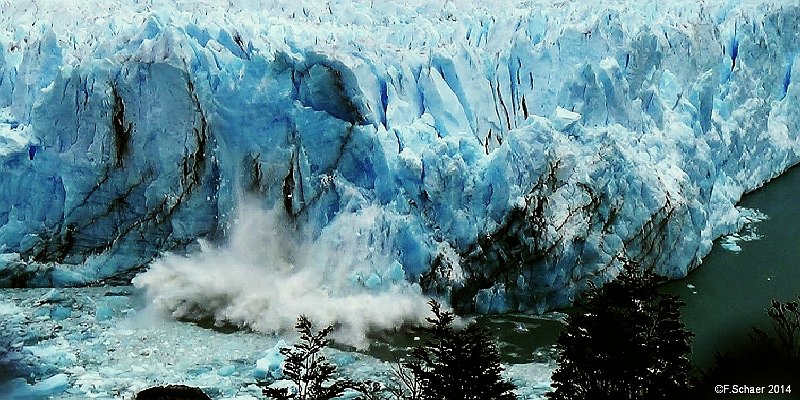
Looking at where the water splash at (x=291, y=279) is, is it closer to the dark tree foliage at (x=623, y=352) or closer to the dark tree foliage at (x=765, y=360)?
the dark tree foliage at (x=765, y=360)

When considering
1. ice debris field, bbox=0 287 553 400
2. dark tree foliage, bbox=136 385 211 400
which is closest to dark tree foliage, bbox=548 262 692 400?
ice debris field, bbox=0 287 553 400

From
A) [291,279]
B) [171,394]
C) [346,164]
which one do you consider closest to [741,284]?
[346,164]

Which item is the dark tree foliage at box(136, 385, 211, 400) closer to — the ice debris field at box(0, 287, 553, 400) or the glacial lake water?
the ice debris field at box(0, 287, 553, 400)

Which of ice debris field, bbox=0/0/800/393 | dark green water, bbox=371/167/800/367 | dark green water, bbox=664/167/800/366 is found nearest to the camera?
dark green water, bbox=371/167/800/367

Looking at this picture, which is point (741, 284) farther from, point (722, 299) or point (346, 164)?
point (346, 164)

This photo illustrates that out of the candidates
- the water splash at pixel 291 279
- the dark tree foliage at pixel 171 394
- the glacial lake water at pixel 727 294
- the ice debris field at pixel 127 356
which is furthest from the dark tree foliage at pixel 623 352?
the water splash at pixel 291 279

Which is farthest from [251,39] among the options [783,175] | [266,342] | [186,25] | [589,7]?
[783,175]
